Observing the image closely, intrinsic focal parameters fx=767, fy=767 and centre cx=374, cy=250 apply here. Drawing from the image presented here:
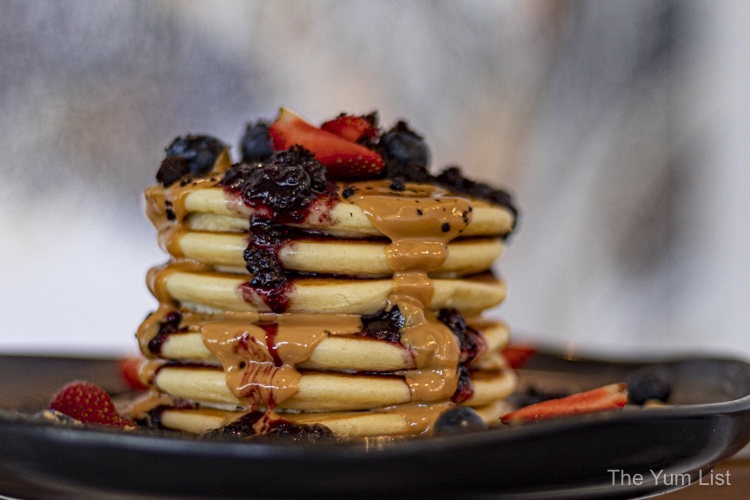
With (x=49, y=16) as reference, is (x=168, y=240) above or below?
below

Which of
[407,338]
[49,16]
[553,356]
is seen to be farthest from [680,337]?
[49,16]

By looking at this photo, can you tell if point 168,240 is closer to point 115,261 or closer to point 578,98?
point 115,261

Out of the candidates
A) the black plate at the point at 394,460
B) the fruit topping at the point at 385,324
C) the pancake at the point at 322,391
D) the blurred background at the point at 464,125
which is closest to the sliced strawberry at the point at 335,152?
the fruit topping at the point at 385,324

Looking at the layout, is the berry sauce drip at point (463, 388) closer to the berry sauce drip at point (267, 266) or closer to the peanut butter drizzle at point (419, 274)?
the peanut butter drizzle at point (419, 274)

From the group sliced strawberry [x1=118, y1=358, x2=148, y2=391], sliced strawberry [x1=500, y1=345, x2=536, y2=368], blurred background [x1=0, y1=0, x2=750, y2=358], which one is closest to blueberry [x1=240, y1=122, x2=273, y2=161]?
sliced strawberry [x1=118, y1=358, x2=148, y2=391]

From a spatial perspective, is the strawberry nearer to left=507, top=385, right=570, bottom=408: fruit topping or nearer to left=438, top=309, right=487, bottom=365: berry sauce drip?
left=438, top=309, right=487, bottom=365: berry sauce drip

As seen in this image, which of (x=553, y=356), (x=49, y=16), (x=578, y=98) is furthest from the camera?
(x=578, y=98)

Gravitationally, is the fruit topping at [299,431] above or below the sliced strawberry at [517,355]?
below
